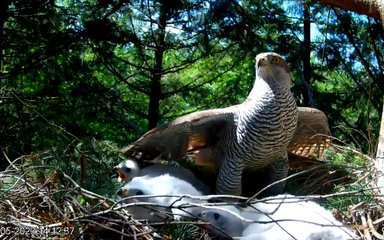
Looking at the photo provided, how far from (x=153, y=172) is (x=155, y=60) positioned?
272cm

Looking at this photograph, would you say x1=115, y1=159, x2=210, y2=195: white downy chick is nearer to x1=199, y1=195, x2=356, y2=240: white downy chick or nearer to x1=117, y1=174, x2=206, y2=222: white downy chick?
x1=117, y1=174, x2=206, y2=222: white downy chick

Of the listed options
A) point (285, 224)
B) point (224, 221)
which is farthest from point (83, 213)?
point (285, 224)

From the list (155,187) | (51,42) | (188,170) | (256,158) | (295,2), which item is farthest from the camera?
(295,2)

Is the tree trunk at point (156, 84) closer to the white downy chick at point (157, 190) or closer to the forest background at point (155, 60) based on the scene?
the forest background at point (155, 60)

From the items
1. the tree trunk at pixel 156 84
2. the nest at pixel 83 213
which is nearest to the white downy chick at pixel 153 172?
the nest at pixel 83 213

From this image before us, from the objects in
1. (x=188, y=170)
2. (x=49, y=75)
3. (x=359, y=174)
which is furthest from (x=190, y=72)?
(x=359, y=174)

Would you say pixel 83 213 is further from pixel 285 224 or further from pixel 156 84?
pixel 156 84

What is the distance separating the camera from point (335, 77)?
20.2ft

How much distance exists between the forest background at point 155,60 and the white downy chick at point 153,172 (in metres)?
1.52

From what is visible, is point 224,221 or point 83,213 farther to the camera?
point 224,221

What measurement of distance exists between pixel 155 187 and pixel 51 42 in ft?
8.96

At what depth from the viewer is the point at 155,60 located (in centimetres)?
557

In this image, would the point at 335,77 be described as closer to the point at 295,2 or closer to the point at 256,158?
the point at 295,2

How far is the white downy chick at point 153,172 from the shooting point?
115 inches
